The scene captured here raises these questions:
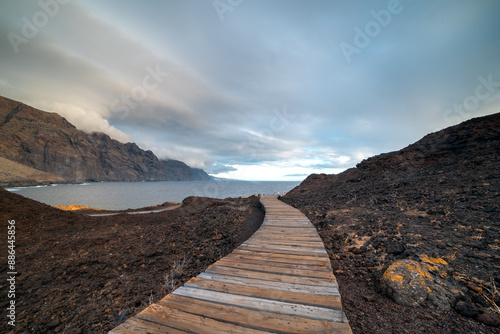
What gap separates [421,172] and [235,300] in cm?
1346

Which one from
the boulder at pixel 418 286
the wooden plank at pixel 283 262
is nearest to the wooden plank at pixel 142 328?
the wooden plank at pixel 283 262

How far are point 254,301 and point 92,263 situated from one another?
22.4 feet

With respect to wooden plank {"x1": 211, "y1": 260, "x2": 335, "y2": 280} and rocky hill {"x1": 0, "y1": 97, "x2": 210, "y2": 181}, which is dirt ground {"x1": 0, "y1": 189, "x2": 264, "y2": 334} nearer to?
wooden plank {"x1": 211, "y1": 260, "x2": 335, "y2": 280}

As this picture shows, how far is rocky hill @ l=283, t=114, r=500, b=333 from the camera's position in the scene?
8.64ft

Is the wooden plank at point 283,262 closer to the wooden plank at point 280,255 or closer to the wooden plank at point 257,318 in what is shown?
the wooden plank at point 280,255

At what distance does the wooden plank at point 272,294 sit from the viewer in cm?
233

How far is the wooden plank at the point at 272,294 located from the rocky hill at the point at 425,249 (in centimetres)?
73

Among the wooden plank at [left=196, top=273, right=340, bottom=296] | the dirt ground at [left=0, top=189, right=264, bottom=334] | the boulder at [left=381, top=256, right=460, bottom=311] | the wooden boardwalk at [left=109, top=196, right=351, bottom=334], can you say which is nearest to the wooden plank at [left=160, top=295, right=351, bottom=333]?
the wooden boardwalk at [left=109, top=196, right=351, bottom=334]

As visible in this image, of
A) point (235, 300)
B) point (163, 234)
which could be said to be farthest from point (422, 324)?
point (163, 234)

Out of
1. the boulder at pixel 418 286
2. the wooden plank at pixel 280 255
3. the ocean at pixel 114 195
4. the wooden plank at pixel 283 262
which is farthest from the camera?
the ocean at pixel 114 195

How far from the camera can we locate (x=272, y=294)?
2.54 meters
